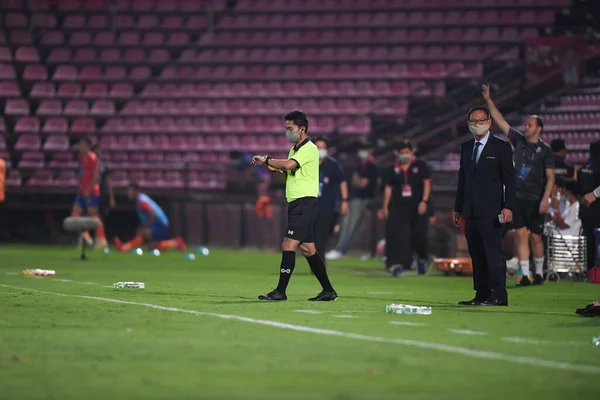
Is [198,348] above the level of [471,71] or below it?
below

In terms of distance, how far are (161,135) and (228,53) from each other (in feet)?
11.1

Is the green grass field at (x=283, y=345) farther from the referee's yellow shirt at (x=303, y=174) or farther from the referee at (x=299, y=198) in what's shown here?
the referee's yellow shirt at (x=303, y=174)

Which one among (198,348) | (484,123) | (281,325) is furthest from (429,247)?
→ (198,348)

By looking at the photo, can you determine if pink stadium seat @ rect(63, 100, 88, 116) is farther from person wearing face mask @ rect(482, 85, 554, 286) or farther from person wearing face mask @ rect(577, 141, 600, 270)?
person wearing face mask @ rect(482, 85, 554, 286)

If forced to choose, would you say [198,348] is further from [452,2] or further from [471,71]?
[452,2]

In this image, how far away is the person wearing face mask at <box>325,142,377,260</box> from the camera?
27609 millimetres

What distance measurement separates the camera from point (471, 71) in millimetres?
33000

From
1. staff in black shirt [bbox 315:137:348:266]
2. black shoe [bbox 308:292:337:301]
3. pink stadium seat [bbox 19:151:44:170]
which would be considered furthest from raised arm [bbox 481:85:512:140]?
pink stadium seat [bbox 19:151:44:170]

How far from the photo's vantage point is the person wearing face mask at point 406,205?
21641 mm

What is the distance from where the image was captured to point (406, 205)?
21734 mm

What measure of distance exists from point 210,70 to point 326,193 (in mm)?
15384

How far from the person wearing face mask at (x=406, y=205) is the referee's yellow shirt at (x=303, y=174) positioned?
7.85m

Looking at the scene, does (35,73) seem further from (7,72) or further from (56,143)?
(56,143)

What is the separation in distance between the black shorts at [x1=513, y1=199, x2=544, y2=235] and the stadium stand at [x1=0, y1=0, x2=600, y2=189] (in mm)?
13983
